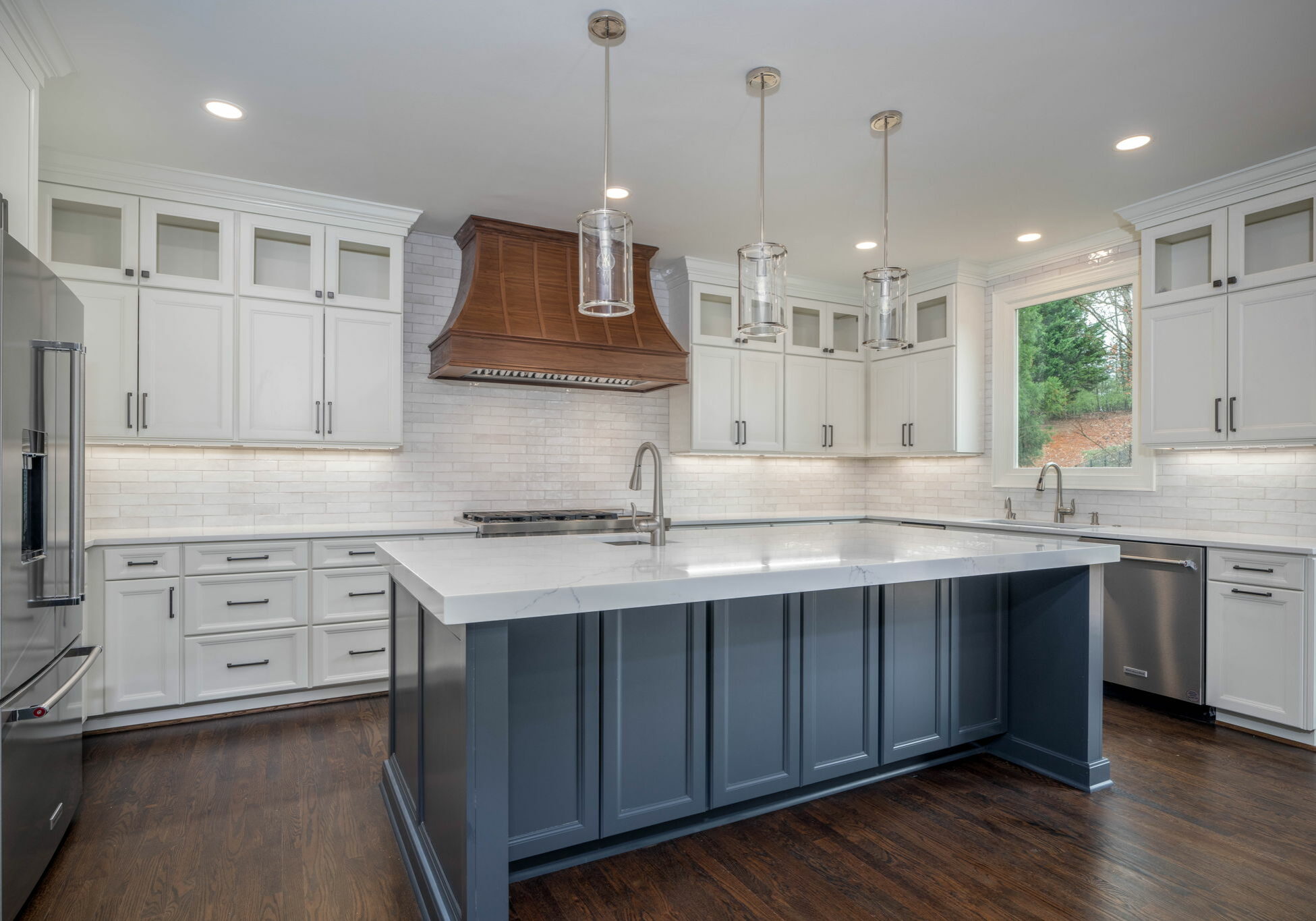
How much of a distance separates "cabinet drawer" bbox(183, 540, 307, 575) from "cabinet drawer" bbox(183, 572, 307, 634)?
3 centimetres

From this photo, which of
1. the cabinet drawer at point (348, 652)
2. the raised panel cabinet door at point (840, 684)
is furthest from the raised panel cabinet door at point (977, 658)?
the cabinet drawer at point (348, 652)

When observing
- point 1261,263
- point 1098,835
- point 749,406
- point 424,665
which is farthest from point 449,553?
point 1261,263

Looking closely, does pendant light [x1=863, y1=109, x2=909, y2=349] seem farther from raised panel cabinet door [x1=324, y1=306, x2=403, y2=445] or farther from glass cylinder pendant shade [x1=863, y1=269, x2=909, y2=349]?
raised panel cabinet door [x1=324, y1=306, x2=403, y2=445]

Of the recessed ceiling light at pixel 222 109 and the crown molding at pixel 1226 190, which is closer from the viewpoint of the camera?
the recessed ceiling light at pixel 222 109

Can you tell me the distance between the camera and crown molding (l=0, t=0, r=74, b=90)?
2301 millimetres

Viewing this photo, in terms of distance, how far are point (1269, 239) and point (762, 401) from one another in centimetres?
304

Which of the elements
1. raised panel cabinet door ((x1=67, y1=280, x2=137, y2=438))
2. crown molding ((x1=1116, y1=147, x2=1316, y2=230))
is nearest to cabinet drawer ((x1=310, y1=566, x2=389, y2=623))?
raised panel cabinet door ((x1=67, y1=280, x2=137, y2=438))

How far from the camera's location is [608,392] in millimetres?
5266

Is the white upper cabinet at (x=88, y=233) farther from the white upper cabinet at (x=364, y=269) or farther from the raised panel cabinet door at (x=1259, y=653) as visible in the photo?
the raised panel cabinet door at (x=1259, y=653)

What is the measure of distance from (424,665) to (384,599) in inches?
77.8

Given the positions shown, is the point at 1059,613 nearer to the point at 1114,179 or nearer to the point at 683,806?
the point at 683,806

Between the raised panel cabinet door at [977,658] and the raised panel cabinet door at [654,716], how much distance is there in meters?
1.18

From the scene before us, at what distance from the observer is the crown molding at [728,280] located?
5.23 m

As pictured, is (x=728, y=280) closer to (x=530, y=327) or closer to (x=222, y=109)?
(x=530, y=327)
